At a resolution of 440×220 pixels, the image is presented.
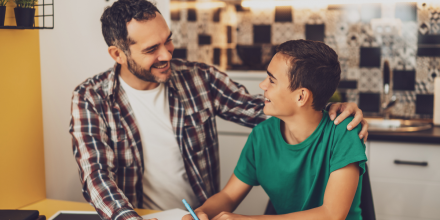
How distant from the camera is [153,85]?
1.70 metres

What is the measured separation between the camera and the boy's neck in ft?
4.18

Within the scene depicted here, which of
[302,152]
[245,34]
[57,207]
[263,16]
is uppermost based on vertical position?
[263,16]

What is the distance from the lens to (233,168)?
266 cm

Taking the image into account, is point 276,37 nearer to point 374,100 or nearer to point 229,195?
point 374,100

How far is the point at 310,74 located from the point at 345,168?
30 centimetres

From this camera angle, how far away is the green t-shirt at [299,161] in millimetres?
1188

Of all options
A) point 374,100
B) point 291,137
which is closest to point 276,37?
point 374,100

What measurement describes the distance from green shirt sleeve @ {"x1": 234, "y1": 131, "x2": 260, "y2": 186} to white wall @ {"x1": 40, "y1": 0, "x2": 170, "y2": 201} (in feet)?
3.21

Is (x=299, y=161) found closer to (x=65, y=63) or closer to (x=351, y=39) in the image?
(x=65, y=63)

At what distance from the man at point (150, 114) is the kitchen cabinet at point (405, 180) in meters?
0.91

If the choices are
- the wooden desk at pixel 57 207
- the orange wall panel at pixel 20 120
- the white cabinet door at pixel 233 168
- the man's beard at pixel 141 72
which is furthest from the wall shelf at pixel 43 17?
the white cabinet door at pixel 233 168

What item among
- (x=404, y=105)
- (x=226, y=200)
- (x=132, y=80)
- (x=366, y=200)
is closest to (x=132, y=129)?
(x=132, y=80)

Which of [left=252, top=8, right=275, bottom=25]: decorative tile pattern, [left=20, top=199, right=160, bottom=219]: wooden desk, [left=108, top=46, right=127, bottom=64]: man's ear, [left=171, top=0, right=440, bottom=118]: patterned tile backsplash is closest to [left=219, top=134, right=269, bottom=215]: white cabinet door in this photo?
[left=171, top=0, right=440, bottom=118]: patterned tile backsplash

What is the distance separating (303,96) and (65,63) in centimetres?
A: 129
